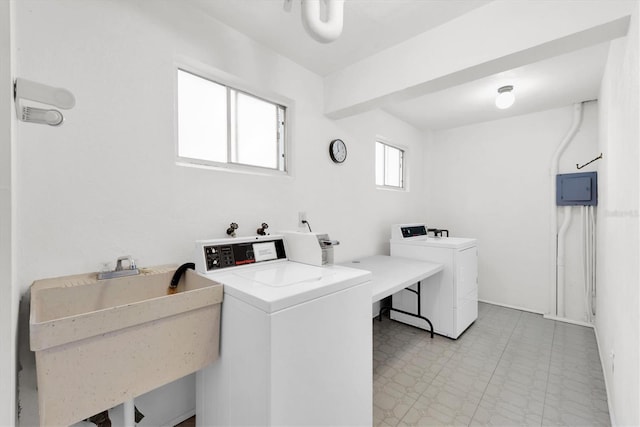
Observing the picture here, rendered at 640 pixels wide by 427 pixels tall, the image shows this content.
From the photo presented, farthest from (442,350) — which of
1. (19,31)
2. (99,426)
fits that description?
(19,31)

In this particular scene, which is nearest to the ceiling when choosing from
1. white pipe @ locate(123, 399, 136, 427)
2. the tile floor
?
white pipe @ locate(123, 399, 136, 427)

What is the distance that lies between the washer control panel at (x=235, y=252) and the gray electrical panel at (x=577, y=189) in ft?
10.8

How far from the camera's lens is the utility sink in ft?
3.05

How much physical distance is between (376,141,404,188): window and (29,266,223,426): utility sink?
272cm

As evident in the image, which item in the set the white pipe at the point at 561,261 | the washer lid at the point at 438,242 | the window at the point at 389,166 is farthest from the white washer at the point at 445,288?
the white pipe at the point at 561,261

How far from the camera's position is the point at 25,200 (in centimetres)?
122

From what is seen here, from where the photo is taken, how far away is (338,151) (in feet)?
8.99

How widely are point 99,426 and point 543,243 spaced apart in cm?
436

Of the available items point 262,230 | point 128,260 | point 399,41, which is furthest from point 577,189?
point 128,260

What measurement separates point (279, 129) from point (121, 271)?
1543 millimetres

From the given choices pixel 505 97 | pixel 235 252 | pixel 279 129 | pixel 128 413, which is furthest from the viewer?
pixel 505 97

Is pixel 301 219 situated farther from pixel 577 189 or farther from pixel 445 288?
pixel 577 189

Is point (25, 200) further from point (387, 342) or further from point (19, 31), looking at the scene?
point (387, 342)

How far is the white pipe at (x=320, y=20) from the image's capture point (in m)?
1.30
